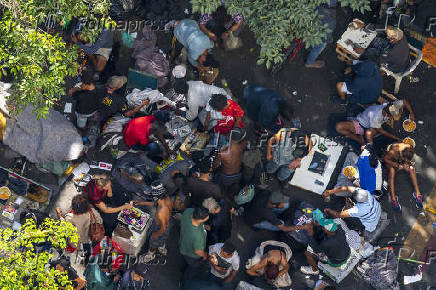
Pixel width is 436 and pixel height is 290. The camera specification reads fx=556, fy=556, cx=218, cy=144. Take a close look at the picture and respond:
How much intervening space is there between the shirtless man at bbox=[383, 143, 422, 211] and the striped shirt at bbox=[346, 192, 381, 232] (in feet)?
2.92

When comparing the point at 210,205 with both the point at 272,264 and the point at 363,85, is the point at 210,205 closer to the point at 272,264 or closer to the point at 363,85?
the point at 272,264

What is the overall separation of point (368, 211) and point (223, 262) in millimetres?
3200

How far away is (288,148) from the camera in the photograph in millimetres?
11703

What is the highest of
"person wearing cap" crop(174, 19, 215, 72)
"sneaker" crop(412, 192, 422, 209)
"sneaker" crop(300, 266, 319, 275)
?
"person wearing cap" crop(174, 19, 215, 72)

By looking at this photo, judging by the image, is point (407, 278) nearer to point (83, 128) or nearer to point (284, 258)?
point (284, 258)

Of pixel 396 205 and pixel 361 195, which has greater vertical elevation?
pixel 361 195

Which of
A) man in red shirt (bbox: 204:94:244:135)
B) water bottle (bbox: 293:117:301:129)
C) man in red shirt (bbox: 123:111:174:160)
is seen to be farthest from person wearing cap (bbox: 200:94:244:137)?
water bottle (bbox: 293:117:301:129)

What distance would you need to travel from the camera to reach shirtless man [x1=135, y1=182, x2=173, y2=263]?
36.4 ft

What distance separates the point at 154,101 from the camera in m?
12.4

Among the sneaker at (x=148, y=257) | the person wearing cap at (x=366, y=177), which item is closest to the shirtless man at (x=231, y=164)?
the sneaker at (x=148, y=257)

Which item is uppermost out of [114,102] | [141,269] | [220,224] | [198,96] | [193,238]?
[198,96]

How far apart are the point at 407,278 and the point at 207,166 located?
5.01m

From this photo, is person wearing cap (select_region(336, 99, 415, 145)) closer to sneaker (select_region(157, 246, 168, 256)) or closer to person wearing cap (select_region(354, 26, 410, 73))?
person wearing cap (select_region(354, 26, 410, 73))

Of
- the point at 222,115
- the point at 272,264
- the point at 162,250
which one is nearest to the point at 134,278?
the point at 162,250
